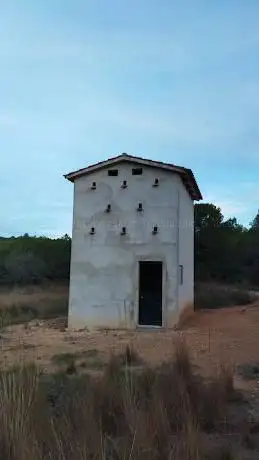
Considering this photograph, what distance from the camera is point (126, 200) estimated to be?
1712 centimetres

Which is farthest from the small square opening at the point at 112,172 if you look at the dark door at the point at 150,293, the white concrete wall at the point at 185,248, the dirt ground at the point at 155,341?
the dirt ground at the point at 155,341

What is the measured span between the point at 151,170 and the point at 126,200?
4.19 ft

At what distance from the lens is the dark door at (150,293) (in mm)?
17516

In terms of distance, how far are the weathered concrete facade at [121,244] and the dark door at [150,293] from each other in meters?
0.67

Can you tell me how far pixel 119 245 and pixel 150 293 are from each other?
2233mm

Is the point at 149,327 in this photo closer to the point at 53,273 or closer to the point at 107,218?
the point at 107,218

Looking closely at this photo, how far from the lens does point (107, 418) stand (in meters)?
5.27

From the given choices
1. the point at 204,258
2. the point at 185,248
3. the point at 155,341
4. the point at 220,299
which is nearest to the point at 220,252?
the point at 204,258

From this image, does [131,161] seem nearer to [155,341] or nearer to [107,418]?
[155,341]

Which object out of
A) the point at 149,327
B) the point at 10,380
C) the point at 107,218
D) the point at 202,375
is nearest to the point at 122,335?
the point at 149,327

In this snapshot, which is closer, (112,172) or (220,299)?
(112,172)

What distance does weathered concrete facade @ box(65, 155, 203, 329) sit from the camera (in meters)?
16.7

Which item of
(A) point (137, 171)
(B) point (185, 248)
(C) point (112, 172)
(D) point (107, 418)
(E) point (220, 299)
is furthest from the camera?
(E) point (220, 299)

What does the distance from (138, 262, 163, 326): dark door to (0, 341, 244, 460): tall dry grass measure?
1052 cm
